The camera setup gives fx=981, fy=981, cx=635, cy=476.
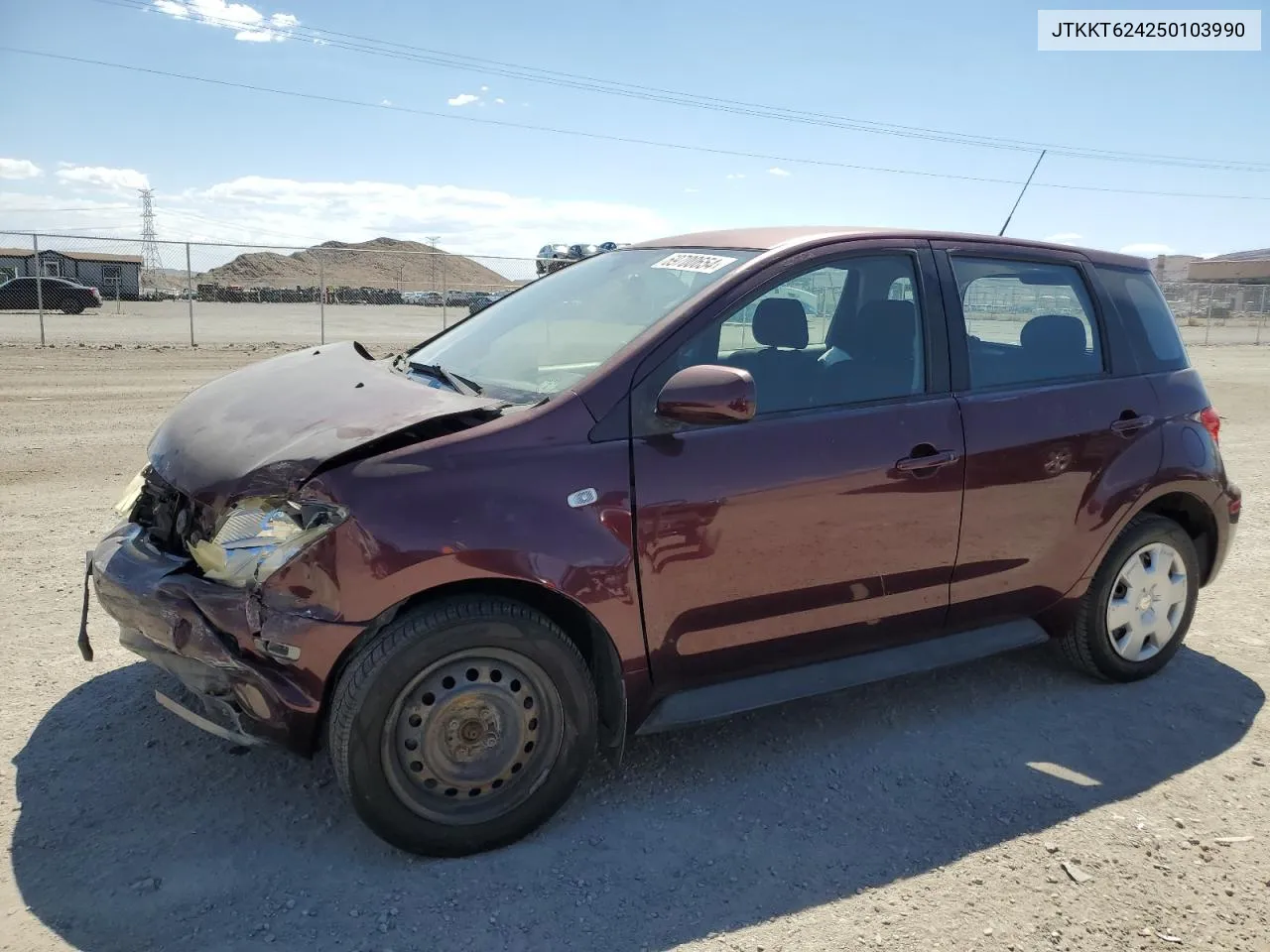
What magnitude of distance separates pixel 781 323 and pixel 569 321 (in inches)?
32.1

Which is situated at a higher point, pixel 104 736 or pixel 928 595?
pixel 928 595

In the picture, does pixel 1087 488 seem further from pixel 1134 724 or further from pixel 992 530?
pixel 1134 724

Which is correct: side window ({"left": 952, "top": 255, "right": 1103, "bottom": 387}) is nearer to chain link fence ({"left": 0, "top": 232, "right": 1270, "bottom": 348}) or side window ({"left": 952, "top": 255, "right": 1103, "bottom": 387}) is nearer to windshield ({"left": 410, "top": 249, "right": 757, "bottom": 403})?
windshield ({"left": 410, "top": 249, "right": 757, "bottom": 403})

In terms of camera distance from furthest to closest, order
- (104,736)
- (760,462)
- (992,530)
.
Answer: (992,530) < (104,736) < (760,462)

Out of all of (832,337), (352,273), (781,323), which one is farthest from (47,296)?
(832,337)

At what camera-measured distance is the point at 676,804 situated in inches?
128

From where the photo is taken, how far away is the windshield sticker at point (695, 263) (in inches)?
139

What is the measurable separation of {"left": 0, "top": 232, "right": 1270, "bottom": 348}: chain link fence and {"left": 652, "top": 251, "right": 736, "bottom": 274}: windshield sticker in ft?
46.8

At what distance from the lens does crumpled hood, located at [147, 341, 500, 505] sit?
2.81 metres

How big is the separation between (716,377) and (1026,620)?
1.96 metres

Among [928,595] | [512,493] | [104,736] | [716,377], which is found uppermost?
[716,377]

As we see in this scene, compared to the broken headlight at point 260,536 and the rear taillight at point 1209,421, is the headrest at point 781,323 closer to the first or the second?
the broken headlight at point 260,536

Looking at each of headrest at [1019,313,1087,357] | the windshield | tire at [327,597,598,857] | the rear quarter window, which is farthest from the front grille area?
the rear quarter window

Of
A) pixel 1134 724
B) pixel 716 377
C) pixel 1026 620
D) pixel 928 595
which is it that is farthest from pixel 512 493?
pixel 1134 724
